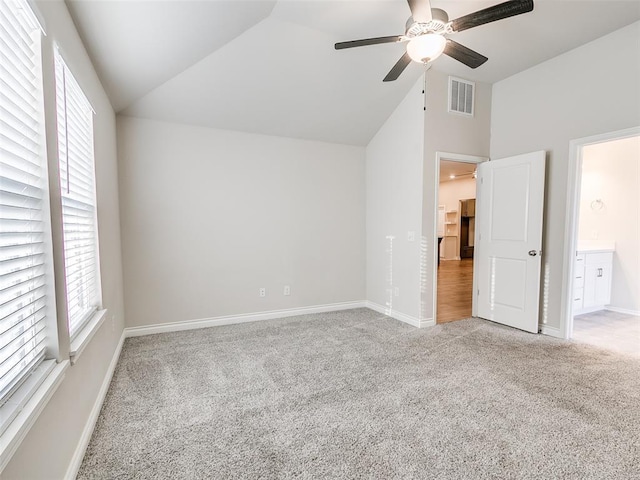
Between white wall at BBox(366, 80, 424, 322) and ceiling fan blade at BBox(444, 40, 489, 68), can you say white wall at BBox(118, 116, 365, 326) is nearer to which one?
white wall at BBox(366, 80, 424, 322)

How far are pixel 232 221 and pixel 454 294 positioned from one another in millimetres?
4016

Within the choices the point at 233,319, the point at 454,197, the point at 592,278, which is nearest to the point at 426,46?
the point at 233,319

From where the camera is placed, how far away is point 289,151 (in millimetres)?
4191

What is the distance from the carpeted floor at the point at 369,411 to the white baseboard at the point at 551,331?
21 centimetres

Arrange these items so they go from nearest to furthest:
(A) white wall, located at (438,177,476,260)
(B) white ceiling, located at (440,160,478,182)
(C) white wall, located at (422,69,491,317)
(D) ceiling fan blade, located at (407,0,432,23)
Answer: (D) ceiling fan blade, located at (407,0,432,23)
(C) white wall, located at (422,69,491,317)
(B) white ceiling, located at (440,160,478,182)
(A) white wall, located at (438,177,476,260)

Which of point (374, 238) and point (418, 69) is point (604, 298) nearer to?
point (374, 238)

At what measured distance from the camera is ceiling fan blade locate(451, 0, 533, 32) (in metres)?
1.77

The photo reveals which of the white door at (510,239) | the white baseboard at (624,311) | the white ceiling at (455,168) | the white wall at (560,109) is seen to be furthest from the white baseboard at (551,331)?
the white ceiling at (455,168)

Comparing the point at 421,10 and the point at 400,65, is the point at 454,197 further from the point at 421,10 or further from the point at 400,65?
the point at 421,10

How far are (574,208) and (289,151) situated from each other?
335cm

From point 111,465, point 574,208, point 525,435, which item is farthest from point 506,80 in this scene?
point 111,465

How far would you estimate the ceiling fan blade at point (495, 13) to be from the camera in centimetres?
177

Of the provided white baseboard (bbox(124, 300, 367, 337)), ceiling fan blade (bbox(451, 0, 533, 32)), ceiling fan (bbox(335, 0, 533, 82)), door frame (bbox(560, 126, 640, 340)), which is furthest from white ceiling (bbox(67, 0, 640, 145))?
white baseboard (bbox(124, 300, 367, 337))

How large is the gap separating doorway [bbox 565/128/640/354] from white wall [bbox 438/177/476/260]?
474 centimetres
